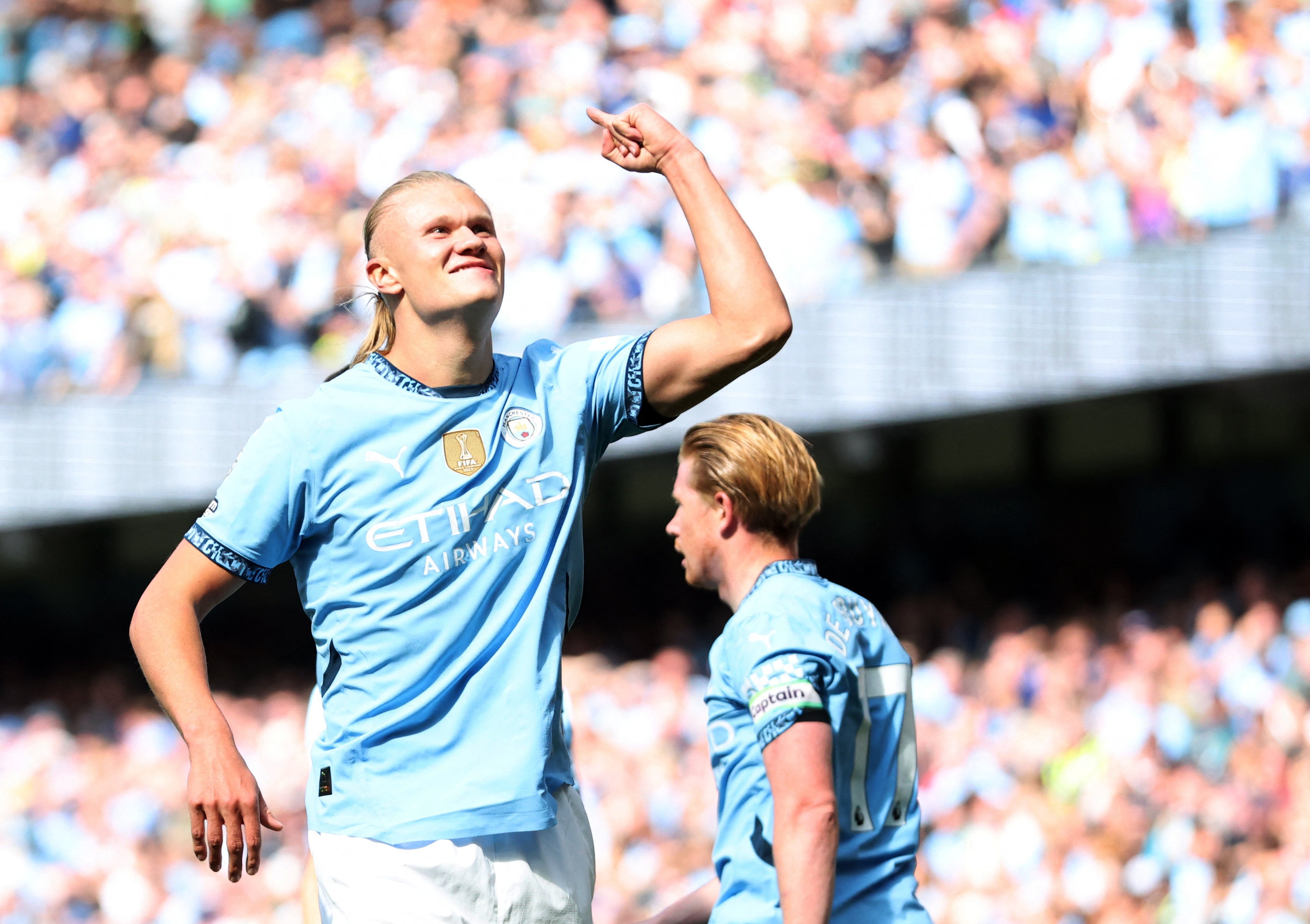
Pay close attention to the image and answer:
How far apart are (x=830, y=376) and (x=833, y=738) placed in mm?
7099

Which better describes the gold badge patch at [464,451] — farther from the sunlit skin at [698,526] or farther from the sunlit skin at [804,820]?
the sunlit skin at [804,820]

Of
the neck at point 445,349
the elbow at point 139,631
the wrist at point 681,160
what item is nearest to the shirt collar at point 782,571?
the neck at point 445,349

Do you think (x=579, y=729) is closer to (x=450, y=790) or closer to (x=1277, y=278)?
(x=1277, y=278)

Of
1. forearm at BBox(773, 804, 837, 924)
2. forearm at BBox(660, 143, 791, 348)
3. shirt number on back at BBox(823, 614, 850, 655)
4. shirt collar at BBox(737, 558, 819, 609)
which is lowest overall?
forearm at BBox(773, 804, 837, 924)

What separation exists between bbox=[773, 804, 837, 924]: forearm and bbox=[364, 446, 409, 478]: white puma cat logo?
0.80m

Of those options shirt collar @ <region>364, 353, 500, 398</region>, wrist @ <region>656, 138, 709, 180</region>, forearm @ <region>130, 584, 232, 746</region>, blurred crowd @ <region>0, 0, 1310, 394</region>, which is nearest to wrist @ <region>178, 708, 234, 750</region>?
forearm @ <region>130, 584, 232, 746</region>

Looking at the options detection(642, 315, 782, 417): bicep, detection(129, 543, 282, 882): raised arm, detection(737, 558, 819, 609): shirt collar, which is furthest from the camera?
detection(737, 558, 819, 609): shirt collar

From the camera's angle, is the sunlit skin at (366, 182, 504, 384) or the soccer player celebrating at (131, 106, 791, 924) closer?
the soccer player celebrating at (131, 106, 791, 924)

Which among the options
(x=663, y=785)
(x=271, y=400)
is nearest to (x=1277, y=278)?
(x=663, y=785)

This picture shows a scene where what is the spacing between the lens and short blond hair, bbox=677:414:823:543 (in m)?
2.63

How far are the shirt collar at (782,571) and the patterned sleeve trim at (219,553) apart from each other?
32.6 inches

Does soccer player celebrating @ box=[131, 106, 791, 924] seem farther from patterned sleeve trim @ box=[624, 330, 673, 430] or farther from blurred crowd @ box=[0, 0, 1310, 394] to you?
blurred crowd @ box=[0, 0, 1310, 394]

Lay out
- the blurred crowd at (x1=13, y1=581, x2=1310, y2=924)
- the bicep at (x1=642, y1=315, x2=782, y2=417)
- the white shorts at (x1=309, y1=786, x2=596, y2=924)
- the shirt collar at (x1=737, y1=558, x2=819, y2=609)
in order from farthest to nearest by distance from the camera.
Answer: the blurred crowd at (x1=13, y1=581, x2=1310, y2=924)
the shirt collar at (x1=737, y1=558, x2=819, y2=609)
the bicep at (x1=642, y1=315, x2=782, y2=417)
the white shorts at (x1=309, y1=786, x2=596, y2=924)

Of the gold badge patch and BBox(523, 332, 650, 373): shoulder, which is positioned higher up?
BBox(523, 332, 650, 373): shoulder
